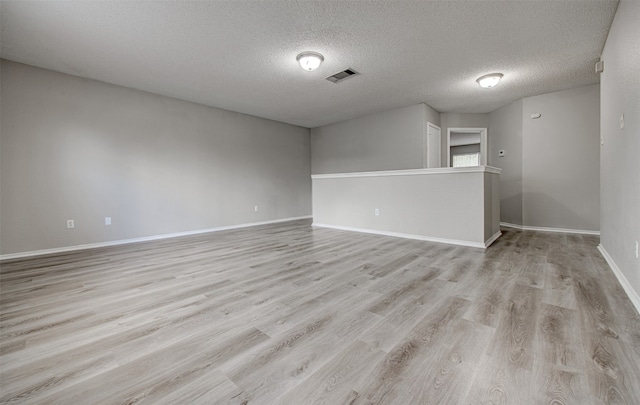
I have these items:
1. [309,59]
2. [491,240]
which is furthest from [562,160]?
[309,59]


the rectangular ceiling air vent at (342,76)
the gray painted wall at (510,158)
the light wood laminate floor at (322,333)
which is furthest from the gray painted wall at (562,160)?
the rectangular ceiling air vent at (342,76)

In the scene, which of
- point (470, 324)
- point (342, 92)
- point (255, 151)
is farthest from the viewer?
point (255, 151)

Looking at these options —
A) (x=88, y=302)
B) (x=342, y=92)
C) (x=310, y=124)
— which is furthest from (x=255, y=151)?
(x=88, y=302)

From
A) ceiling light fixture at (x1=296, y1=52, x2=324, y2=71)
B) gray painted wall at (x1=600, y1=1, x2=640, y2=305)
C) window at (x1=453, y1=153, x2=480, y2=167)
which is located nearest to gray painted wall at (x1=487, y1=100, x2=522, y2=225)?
gray painted wall at (x1=600, y1=1, x2=640, y2=305)

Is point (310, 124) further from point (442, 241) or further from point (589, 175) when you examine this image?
point (589, 175)

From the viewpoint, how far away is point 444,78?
4059 mm

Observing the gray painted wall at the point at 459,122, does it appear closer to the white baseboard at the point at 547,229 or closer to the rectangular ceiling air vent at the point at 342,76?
the white baseboard at the point at 547,229

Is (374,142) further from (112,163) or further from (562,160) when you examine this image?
(112,163)

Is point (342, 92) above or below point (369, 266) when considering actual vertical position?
above

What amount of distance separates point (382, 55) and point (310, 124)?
12.4ft

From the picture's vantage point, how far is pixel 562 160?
447 cm

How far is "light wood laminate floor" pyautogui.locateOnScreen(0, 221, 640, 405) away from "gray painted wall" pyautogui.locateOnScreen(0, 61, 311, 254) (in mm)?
1103

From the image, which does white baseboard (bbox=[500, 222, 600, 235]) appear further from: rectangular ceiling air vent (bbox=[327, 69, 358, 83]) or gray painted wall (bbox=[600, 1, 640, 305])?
rectangular ceiling air vent (bbox=[327, 69, 358, 83])

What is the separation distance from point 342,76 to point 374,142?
7.72ft
